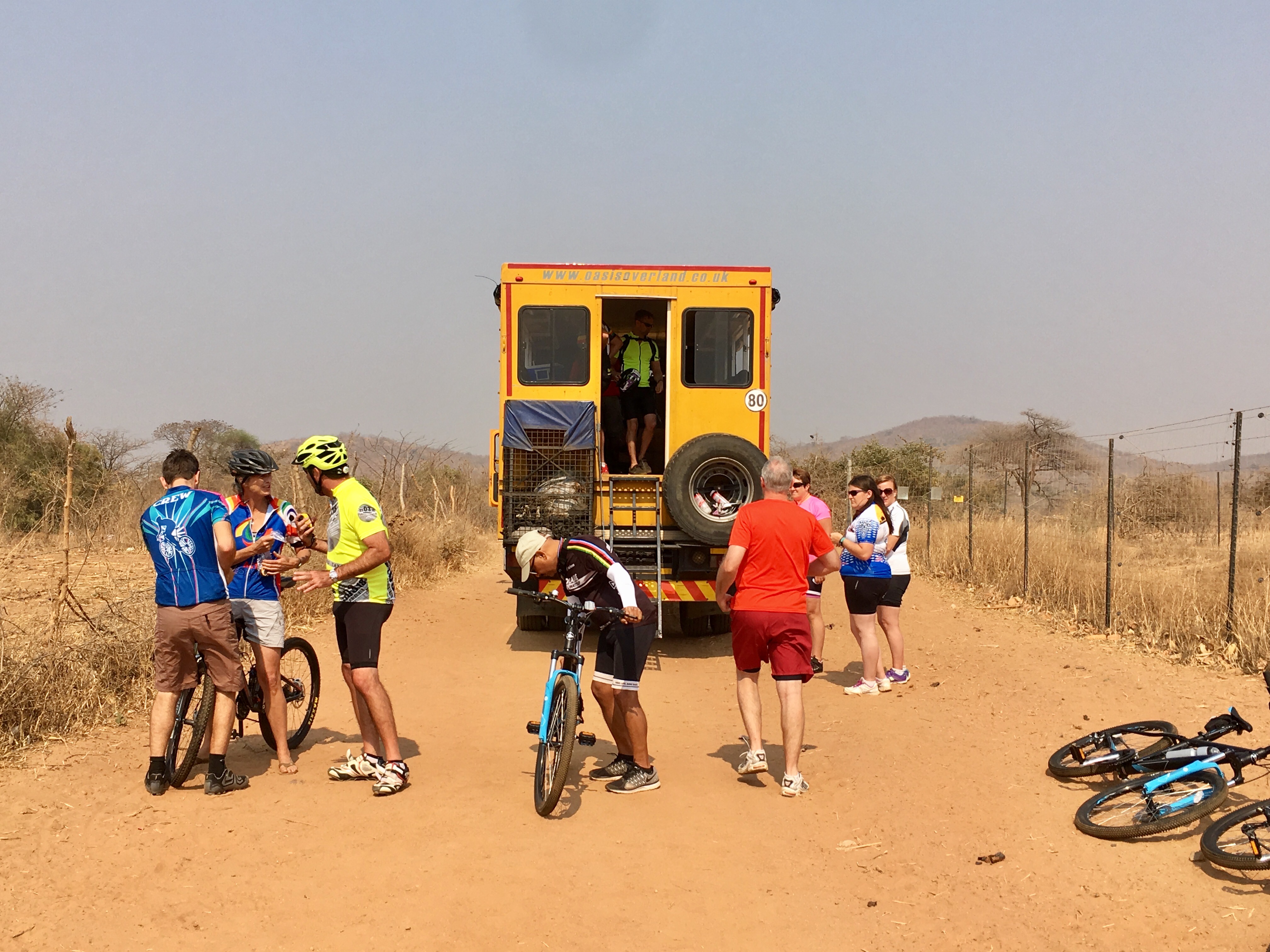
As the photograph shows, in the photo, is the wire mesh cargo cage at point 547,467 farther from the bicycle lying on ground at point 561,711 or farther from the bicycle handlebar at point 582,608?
the bicycle handlebar at point 582,608

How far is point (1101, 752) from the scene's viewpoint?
5.38 metres

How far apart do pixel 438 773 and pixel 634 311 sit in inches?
278

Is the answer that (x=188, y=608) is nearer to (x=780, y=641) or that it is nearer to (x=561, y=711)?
(x=561, y=711)

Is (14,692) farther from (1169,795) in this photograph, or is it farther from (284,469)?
(284,469)

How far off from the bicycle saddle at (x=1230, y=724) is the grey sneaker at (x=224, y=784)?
4.95 metres

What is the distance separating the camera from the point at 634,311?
11.6 metres

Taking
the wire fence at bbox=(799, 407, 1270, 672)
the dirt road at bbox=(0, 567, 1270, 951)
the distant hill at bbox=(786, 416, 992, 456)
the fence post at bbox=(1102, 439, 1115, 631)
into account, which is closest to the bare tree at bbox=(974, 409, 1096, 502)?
the wire fence at bbox=(799, 407, 1270, 672)

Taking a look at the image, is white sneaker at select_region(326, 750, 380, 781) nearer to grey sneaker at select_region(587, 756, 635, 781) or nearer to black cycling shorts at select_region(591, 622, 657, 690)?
grey sneaker at select_region(587, 756, 635, 781)

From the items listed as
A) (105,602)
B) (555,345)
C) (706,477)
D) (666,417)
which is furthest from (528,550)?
(666,417)

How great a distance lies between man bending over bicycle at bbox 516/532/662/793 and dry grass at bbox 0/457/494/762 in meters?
3.18

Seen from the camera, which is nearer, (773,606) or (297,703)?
(773,606)

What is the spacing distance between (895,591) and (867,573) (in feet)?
1.03

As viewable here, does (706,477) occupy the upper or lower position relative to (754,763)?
upper

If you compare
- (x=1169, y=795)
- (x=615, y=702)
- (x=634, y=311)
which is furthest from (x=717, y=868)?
(x=634, y=311)
